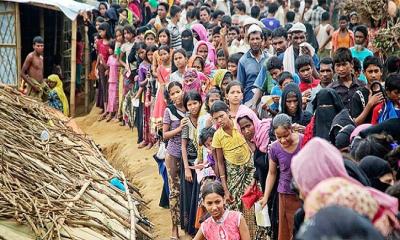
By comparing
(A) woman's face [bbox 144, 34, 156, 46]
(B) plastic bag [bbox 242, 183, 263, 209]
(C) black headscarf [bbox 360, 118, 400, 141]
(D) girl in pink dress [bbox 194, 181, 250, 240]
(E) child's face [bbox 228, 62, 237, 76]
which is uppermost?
(C) black headscarf [bbox 360, 118, 400, 141]

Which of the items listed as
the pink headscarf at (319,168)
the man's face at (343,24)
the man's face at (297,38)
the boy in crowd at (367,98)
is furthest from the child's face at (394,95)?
the man's face at (343,24)

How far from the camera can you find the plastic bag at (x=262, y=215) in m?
7.52

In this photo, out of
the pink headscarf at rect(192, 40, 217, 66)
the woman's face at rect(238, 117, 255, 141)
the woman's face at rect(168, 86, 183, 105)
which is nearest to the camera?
the woman's face at rect(238, 117, 255, 141)

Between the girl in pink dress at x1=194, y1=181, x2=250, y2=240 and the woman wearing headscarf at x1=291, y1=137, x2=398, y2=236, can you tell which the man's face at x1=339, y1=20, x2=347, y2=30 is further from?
the woman wearing headscarf at x1=291, y1=137, x2=398, y2=236

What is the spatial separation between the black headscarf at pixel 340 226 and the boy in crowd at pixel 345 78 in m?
4.42

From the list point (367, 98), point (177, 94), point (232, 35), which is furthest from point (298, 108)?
point (232, 35)

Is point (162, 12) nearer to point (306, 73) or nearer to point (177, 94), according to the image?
point (177, 94)

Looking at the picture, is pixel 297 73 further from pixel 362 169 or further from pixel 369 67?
pixel 362 169

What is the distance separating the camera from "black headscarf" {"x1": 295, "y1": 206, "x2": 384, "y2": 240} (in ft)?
9.42

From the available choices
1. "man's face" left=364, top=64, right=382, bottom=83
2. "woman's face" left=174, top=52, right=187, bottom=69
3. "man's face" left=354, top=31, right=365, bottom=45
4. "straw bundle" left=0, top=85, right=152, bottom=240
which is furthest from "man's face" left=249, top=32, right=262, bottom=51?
"man's face" left=364, top=64, right=382, bottom=83

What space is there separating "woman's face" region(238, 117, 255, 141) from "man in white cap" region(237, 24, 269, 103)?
1.94 meters

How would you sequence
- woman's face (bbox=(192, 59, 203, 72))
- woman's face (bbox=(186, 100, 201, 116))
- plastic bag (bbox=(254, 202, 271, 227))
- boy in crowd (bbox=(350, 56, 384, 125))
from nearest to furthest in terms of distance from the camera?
boy in crowd (bbox=(350, 56, 384, 125)), plastic bag (bbox=(254, 202, 271, 227)), woman's face (bbox=(186, 100, 201, 116)), woman's face (bbox=(192, 59, 203, 72))

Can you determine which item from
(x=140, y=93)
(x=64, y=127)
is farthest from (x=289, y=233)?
(x=140, y=93)

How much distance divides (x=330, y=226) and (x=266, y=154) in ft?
15.2
